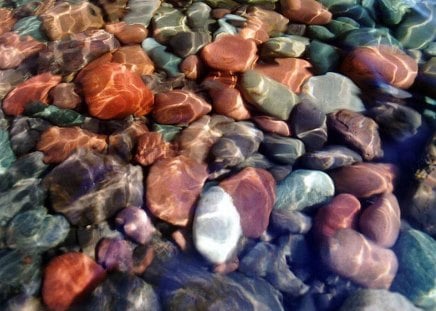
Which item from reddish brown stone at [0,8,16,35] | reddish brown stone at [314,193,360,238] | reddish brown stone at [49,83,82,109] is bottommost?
reddish brown stone at [314,193,360,238]

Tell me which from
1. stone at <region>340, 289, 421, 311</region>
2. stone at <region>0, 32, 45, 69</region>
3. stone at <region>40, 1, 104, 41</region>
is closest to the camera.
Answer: stone at <region>340, 289, 421, 311</region>

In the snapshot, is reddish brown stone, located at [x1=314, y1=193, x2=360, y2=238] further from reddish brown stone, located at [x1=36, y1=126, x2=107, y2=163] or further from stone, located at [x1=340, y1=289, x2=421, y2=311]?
reddish brown stone, located at [x1=36, y1=126, x2=107, y2=163]

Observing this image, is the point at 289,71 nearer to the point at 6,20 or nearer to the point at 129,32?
the point at 129,32

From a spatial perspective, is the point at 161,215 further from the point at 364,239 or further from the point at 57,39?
the point at 57,39

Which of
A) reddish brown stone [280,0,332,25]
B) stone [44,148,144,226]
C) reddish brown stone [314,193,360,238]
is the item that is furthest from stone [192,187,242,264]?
reddish brown stone [280,0,332,25]

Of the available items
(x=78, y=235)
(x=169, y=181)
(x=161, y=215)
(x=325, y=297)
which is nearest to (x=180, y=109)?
(x=169, y=181)

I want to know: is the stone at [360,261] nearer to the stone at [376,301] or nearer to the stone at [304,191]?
the stone at [376,301]

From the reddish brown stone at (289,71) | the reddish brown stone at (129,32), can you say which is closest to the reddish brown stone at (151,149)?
the reddish brown stone at (289,71)
